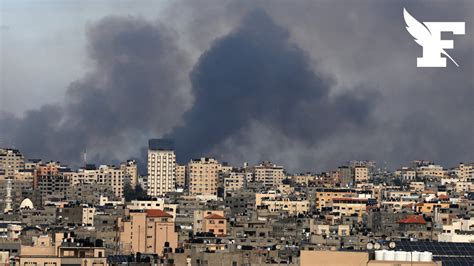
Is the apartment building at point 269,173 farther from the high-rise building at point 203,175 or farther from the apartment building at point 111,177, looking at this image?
the apartment building at point 111,177

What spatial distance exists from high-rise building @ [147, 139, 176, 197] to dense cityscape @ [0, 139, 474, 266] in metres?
0.07

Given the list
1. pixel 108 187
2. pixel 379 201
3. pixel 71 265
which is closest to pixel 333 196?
pixel 379 201

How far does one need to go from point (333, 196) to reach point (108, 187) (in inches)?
468

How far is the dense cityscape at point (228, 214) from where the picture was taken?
49.2 m

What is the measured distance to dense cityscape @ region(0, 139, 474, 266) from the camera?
49.2 m

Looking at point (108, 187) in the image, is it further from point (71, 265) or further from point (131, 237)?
point (71, 265)

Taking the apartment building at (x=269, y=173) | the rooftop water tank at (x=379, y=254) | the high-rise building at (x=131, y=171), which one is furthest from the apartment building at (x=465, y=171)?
the rooftop water tank at (x=379, y=254)

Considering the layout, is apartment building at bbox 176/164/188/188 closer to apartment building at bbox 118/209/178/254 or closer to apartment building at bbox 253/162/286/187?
apartment building at bbox 253/162/286/187

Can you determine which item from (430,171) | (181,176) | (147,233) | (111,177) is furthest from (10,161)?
(147,233)

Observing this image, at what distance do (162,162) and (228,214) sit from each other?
36120 mm

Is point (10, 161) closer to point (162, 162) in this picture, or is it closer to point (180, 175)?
point (180, 175)

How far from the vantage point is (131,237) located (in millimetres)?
68500

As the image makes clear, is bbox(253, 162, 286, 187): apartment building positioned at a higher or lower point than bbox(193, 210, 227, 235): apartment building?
higher

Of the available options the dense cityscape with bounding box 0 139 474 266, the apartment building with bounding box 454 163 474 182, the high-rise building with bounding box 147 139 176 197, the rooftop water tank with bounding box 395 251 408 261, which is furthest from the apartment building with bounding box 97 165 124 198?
the rooftop water tank with bounding box 395 251 408 261
